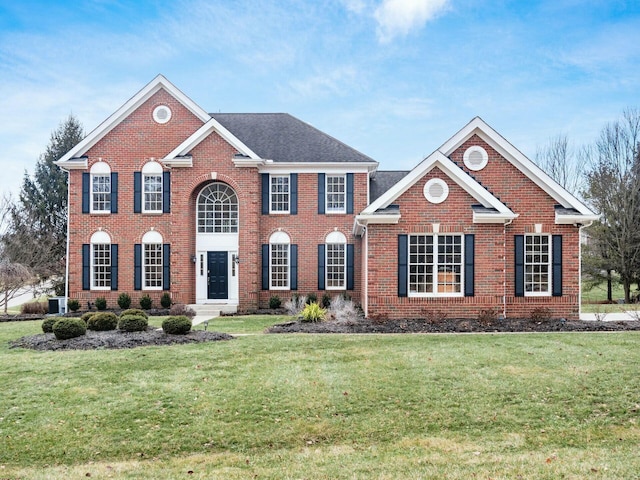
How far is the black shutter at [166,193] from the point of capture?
21.2 metres

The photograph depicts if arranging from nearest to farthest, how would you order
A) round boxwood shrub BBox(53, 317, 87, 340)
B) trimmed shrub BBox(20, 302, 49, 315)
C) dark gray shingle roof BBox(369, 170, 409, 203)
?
round boxwood shrub BBox(53, 317, 87, 340) → trimmed shrub BBox(20, 302, 49, 315) → dark gray shingle roof BBox(369, 170, 409, 203)

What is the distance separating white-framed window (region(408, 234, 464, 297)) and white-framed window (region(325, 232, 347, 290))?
6032 millimetres

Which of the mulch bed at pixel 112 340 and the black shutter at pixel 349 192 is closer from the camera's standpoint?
the mulch bed at pixel 112 340

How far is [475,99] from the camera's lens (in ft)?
76.1

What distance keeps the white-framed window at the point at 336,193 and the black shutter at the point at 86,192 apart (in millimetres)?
10592

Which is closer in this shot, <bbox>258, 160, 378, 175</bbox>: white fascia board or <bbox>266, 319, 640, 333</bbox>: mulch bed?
<bbox>266, 319, 640, 333</bbox>: mulch bed

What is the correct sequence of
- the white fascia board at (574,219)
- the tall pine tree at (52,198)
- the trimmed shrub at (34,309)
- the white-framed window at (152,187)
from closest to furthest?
the white fascia board at (574,219)
the trimmed shrub at (34,309)
the white-framed window at (152,187)
the tall pine tree at (52,198)

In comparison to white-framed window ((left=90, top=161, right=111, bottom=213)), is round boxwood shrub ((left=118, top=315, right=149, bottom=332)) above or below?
below

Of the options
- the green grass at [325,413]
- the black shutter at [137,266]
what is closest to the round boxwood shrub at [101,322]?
the green grass at [325,413]

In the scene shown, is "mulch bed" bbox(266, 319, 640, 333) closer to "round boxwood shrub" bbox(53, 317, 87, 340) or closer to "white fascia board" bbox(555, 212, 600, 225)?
"white fascia board" bbox(555, 212, 600, 225)

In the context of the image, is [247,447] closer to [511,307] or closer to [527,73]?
[511,307]

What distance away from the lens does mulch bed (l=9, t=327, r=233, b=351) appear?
11.8m

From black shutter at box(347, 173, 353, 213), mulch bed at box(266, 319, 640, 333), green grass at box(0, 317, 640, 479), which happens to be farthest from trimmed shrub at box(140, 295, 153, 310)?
green grass at box(0, 317, 640, 479)

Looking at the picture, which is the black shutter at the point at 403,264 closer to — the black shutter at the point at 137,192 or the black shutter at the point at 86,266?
the black shutter at the point at 137,192
